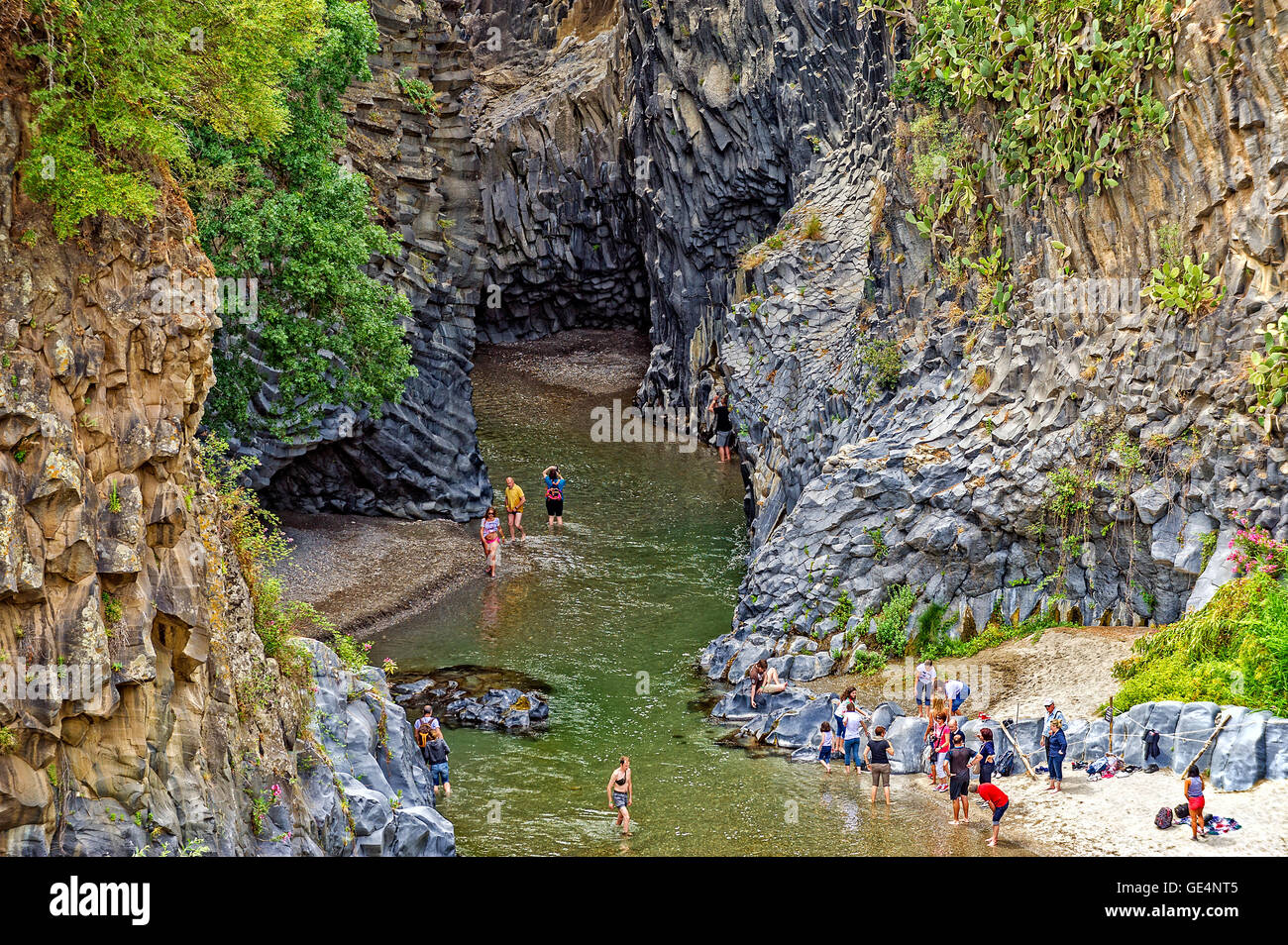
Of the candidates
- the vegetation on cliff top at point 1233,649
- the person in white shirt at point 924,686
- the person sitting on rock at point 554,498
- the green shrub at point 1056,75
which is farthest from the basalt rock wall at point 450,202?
the vegetation on cliff top at point 1233,649

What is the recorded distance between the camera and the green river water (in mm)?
19547

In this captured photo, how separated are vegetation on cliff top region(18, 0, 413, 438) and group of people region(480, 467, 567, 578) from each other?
4.53 m

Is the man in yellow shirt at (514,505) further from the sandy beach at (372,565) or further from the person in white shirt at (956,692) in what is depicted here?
the person in white shirt at (956,692)

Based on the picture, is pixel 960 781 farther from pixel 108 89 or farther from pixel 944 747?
pixel 108 89

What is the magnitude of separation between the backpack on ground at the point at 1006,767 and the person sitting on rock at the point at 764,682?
5536 mm

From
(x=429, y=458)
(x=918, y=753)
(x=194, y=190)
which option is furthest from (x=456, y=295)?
(x=918, y=753)

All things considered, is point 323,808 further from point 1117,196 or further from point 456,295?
point 456,295

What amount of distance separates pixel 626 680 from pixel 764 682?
3.63 metres

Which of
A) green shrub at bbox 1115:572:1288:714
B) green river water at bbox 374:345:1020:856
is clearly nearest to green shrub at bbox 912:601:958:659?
green shrub at bbox 1115:572:1288:714

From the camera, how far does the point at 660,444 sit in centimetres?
5103

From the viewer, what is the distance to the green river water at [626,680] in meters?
19.5

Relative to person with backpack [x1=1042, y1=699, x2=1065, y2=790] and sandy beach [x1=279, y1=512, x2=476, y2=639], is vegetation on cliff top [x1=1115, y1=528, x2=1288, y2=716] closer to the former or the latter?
person with backpack [x1=1042, y1=699, x2=1065, y2=790]

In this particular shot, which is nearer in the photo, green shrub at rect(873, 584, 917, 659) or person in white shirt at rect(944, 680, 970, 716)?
person in white shirt at rect(944, 680, 970, 716)

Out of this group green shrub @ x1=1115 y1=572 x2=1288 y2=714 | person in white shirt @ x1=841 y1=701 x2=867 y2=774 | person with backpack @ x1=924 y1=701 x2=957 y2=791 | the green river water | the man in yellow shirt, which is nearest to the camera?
green shrub @ x1=1115 y1=572 x2=1288 y2=714
